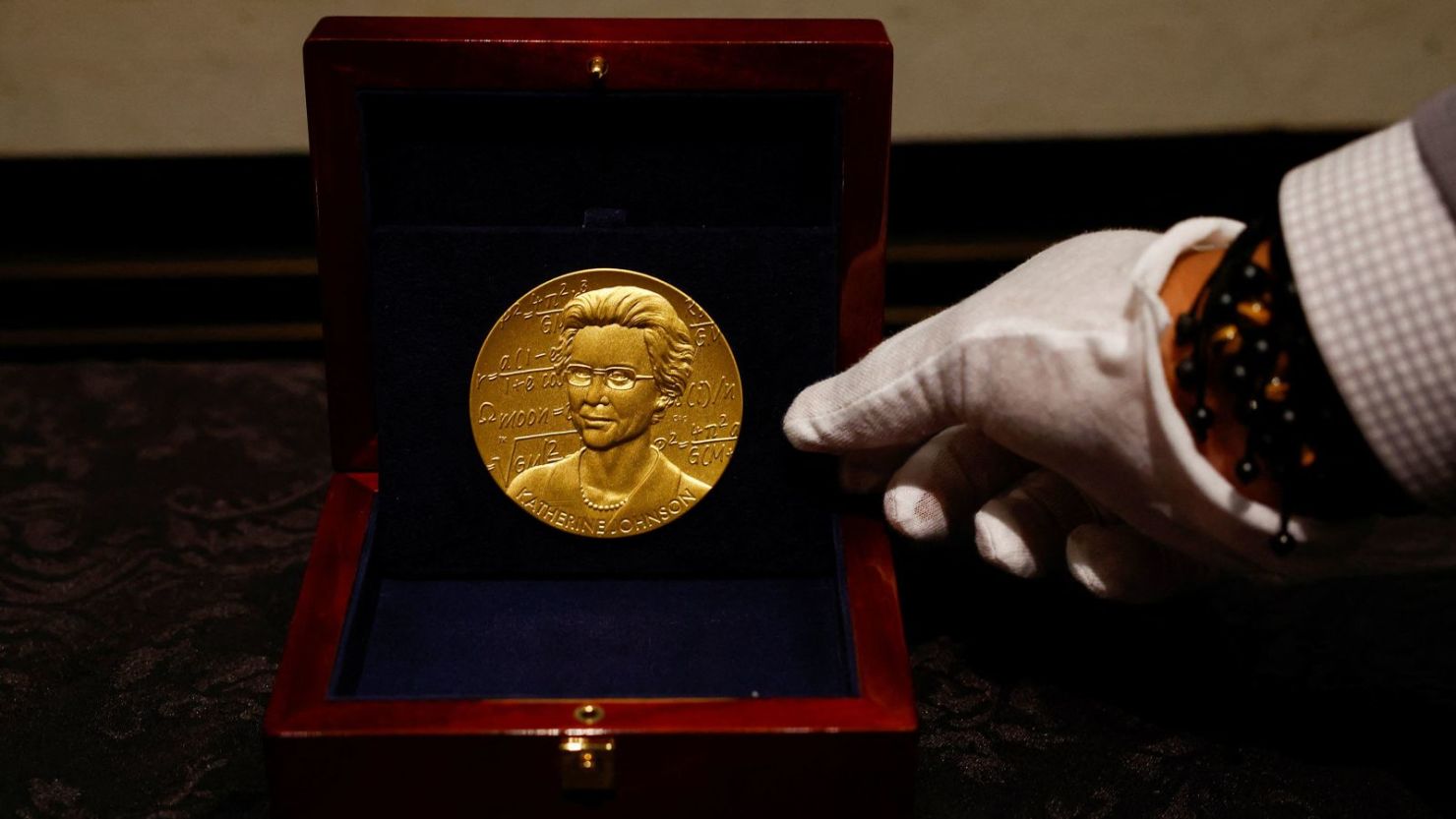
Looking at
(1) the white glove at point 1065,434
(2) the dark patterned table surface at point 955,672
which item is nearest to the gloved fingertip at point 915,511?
(1) the white glove at point 1065,434

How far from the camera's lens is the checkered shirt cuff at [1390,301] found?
2.25 ft

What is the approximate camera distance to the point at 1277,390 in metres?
0.73

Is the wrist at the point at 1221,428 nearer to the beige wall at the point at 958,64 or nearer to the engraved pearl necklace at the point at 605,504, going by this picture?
the engraved pearl necklace at the point at 605,504

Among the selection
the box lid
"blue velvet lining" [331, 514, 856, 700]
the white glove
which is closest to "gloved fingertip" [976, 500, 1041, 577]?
the white glove

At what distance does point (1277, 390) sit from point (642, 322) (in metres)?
0.41

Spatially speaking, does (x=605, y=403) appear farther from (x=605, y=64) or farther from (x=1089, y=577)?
(x=1089, y=577)

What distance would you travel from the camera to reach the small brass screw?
77 centimetres

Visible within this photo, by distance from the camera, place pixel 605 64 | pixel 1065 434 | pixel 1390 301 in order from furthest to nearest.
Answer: pixel 605 64
pixel 1065 434
pixel 1390 301

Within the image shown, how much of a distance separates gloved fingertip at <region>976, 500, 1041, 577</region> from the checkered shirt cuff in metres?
0.23

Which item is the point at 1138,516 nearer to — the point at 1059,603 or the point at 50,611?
the point at 1059,603

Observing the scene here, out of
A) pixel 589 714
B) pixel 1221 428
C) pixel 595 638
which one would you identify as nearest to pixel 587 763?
pixel 589 714

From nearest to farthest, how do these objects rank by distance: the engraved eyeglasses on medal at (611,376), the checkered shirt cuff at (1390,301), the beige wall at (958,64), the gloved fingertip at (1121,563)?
the checkered shirt cuff at (1390,301) < the gloved fingertip at (1121,563) < the engraved eyeglasses on medal at (611,376) < the beige wall at (958,64)

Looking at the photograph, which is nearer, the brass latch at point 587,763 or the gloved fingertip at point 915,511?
the brass latch at point 587,763

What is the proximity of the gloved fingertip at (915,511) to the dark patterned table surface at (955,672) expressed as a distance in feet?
0.34
